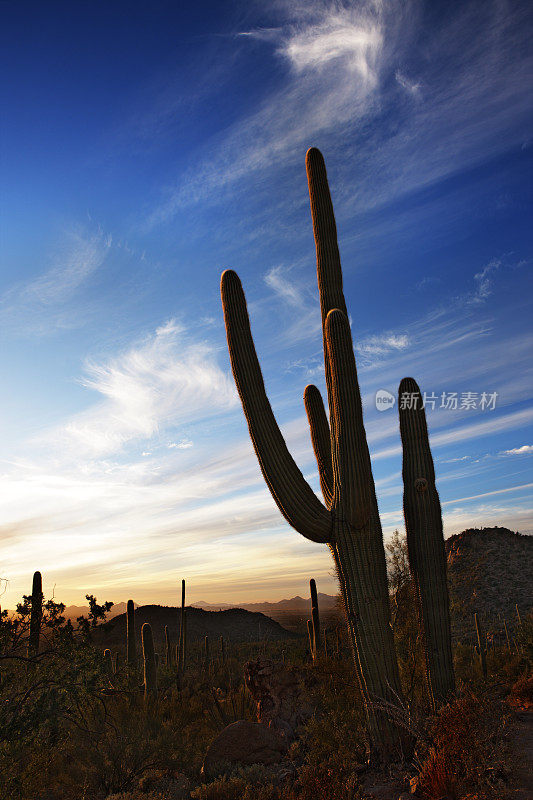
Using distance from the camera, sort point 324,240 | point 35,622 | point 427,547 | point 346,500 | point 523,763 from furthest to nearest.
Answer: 1. point 324,240
2. point 427,547
3. point 346,500
4. point 35,622
5. point 523,763

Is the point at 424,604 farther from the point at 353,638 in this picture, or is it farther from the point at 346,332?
the point at 346,332

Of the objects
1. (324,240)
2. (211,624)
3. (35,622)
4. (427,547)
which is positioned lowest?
(211,624)

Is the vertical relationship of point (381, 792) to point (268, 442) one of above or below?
below

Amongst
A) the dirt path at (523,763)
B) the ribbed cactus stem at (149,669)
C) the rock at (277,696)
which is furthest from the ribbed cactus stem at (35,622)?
the ribbed cactus stem at (149,669)

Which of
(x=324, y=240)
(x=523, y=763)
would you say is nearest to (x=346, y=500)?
(x=523, y=763)

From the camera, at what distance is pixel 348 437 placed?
8.12m

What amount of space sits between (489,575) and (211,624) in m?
35.5

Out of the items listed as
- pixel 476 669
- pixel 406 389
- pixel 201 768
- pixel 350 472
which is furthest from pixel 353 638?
pixel 476 669

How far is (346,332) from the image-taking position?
27.7 feet

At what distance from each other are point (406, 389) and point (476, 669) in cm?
983

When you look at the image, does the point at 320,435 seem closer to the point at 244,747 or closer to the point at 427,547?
the point at 427,547

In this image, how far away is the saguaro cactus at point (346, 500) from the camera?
25.0 ft

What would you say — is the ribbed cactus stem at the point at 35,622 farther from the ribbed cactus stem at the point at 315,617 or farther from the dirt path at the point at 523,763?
the ribbed cactus stem at the point at 315,617

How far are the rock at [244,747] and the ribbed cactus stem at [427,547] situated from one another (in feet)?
8.83
